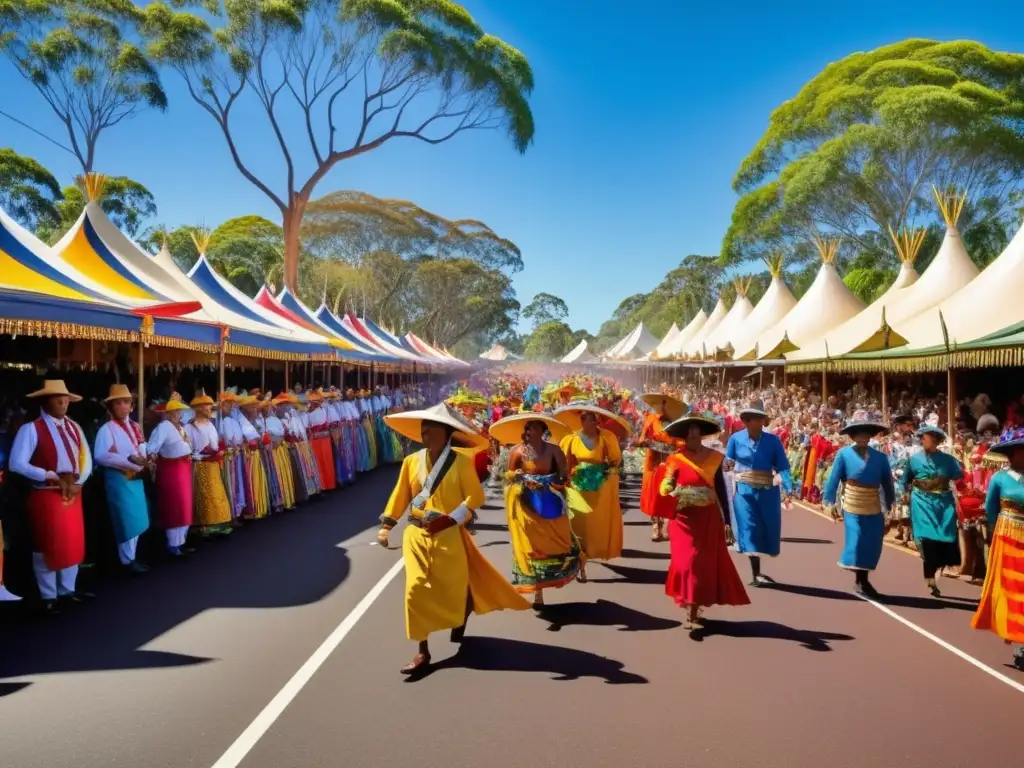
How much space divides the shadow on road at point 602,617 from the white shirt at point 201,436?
15.0 ft

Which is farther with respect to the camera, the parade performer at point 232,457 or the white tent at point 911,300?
the white tent at point 911,300

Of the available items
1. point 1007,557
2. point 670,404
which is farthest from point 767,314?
point 1007,557

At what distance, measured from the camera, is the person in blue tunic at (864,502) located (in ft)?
22.4

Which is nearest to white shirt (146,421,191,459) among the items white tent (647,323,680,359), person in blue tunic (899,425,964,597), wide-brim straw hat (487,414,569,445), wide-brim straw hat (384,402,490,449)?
wide-brim straw hat (487,414,569,445)

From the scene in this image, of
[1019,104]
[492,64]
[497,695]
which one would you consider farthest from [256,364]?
[1019,104]

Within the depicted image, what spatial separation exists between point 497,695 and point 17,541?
422cm

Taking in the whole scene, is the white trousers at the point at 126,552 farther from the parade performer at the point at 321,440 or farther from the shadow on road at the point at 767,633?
the parade performer at the point at 321,440

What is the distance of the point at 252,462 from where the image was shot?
33.7ft

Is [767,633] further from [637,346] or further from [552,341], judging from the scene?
[552,341]

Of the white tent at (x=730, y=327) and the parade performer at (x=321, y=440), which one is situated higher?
the white tent at (x=730, y=327)

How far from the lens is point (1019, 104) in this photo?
3122cm

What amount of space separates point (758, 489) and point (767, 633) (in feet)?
5.48

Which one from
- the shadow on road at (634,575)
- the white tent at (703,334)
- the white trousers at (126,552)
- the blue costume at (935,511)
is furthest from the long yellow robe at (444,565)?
the white tent at (703,334)

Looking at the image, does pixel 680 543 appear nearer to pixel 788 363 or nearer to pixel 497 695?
pixel 497 695
